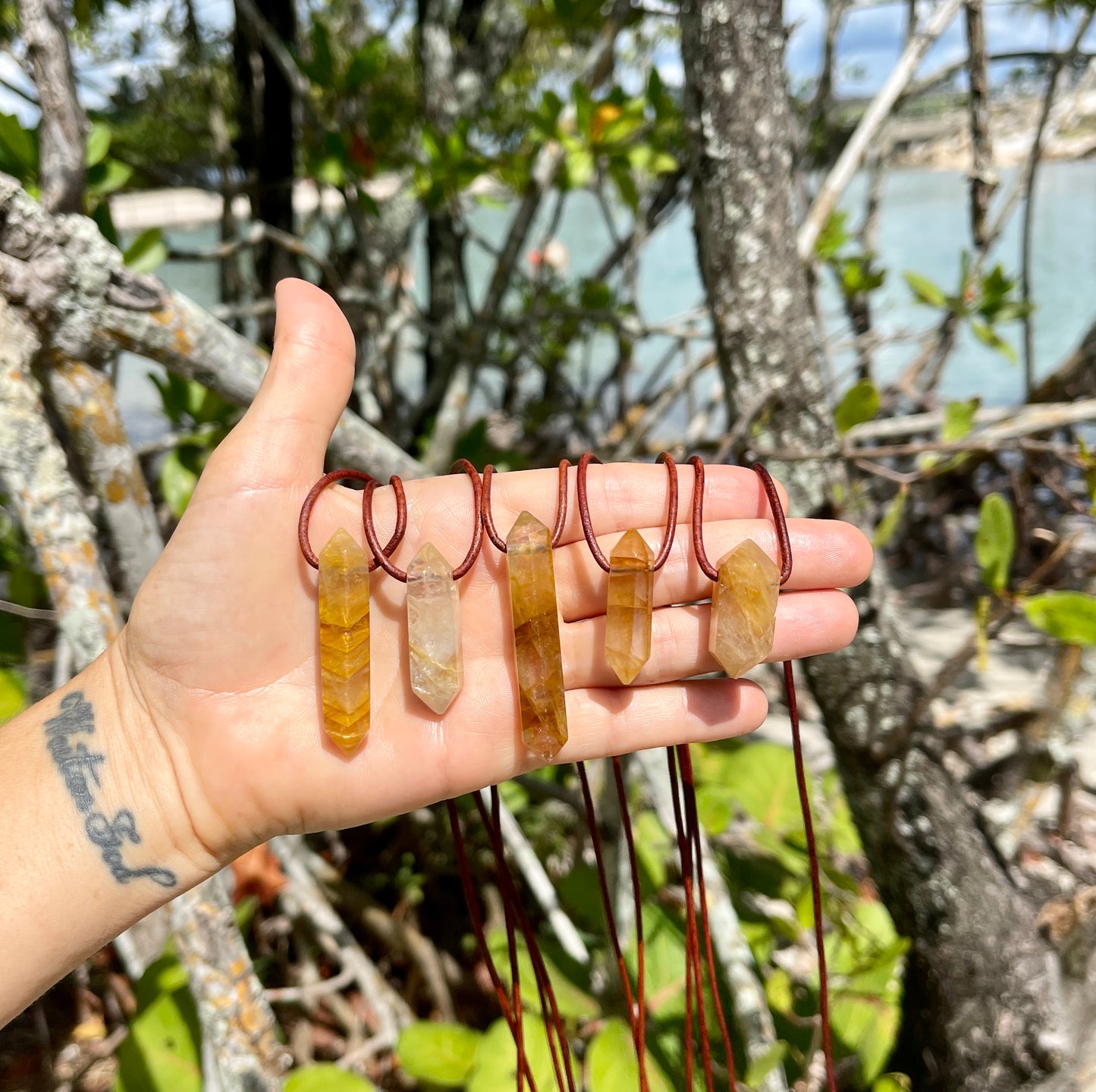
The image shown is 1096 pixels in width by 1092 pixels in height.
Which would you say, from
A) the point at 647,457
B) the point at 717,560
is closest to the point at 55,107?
the point at 717,560

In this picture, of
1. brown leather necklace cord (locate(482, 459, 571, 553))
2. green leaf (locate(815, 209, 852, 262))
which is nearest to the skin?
brown leather necklace cord (locate(482, 459, 571, 553))

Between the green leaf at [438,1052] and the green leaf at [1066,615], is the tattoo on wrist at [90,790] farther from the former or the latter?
the green leaf at [1066,615]

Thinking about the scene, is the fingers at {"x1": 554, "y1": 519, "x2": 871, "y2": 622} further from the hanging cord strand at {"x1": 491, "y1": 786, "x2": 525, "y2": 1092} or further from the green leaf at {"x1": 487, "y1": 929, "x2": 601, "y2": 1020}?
the green leaf at {"x1": 487, "y1": 929, "x2": 601, "y2": 1020}

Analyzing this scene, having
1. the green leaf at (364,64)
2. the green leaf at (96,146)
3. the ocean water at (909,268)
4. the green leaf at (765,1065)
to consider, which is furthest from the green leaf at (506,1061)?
the ocean water at (909,268)

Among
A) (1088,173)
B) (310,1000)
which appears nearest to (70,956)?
(310,1000)

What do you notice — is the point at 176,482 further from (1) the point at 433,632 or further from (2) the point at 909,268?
(2) the point at 909,268
